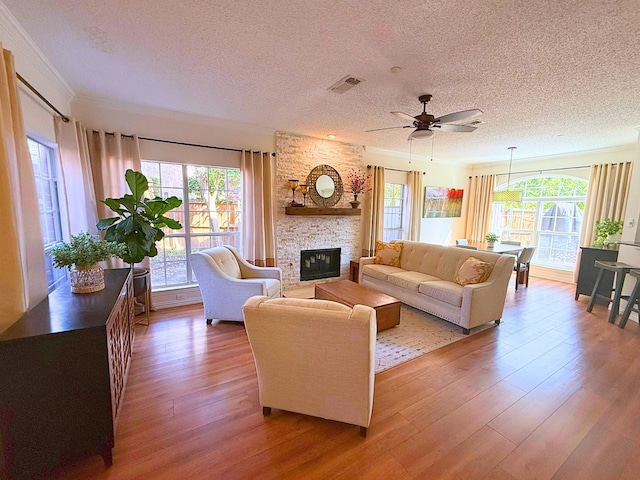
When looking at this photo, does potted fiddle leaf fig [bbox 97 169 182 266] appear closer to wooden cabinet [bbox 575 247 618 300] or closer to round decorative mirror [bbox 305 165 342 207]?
round decorative mirror [bbox 305 165 342 207]

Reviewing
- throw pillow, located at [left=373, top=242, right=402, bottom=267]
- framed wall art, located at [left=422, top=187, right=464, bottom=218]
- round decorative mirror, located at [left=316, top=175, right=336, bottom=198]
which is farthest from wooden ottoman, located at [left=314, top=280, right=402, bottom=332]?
framed wall art, located at [left=422, top=187, right=464, bottom=218]

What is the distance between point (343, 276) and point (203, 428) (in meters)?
3.95

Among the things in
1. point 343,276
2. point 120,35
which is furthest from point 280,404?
point 343,276

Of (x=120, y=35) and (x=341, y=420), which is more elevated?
(x=120, y=35)

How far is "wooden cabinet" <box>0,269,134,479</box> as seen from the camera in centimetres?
132

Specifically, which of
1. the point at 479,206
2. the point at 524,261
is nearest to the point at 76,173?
the point at 524,261

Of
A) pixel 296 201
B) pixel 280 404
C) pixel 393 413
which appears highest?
pixel 296 201

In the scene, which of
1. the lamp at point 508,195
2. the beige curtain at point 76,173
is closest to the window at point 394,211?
the lamp at point 508,195

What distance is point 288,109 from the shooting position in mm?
3469

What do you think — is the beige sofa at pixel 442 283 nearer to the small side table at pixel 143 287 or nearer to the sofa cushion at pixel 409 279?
the sofa cushion at pixel 409 279

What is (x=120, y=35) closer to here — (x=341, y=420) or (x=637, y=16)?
(x=341, y=420)

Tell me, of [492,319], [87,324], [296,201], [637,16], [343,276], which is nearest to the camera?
[87,324]

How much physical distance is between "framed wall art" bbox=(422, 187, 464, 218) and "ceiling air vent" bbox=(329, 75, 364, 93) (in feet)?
14.7

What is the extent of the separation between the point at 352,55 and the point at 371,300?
2544 mm
